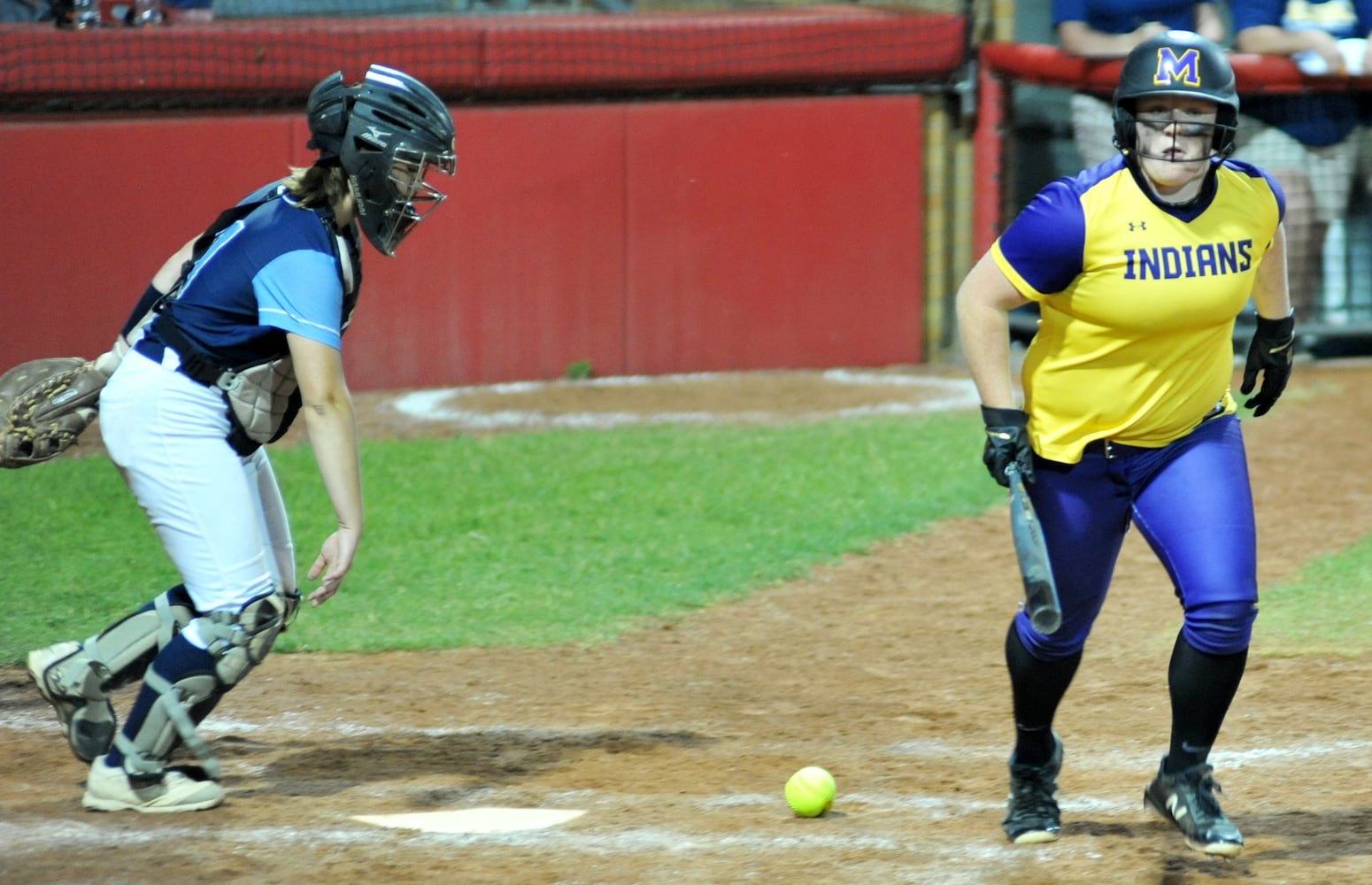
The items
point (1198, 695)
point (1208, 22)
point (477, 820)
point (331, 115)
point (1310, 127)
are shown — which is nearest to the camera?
point (1198, 695)

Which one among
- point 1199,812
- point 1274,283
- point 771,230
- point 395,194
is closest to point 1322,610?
point 1274,283

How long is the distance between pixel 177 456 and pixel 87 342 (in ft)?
21.7

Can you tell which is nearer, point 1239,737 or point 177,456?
point 177,456

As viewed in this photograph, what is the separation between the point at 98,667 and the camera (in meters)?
4.49

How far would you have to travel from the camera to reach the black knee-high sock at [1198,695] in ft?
13.1

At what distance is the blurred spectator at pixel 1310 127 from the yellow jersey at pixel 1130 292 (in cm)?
677

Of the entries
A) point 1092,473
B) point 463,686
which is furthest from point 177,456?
point 1092,473

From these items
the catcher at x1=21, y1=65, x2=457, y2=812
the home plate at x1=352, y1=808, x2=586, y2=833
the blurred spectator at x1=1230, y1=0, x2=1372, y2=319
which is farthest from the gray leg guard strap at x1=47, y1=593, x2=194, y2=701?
the blurred spectator at x1=1230, y1=0, x2=1372, y2=319

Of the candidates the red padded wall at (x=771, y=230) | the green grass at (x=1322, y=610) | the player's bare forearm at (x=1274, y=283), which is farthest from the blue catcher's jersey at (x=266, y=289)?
the red padded wall at (x=771, y=230)

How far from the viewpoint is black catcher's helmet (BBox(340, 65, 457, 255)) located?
13.8 ft

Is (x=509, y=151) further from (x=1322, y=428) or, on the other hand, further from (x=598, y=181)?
(x=1322, y=428)

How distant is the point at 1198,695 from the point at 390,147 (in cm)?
238

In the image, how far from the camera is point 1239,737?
5059 millimetres

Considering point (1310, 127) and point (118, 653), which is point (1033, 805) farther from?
point (1310, 127)
